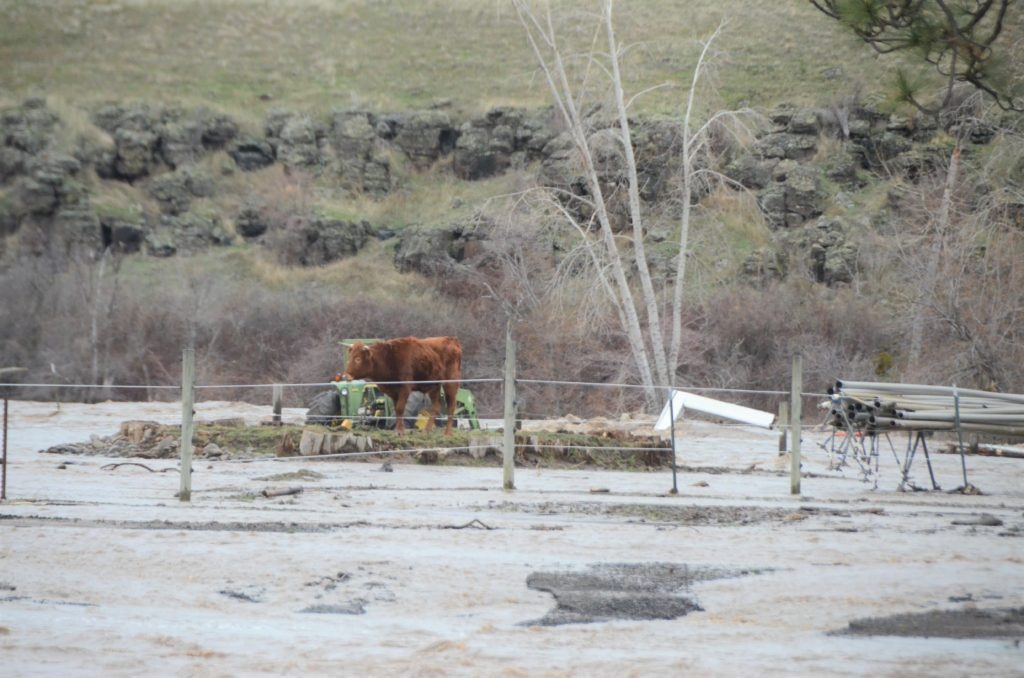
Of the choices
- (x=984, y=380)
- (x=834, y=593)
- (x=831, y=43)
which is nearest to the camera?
(x=834, y=593)

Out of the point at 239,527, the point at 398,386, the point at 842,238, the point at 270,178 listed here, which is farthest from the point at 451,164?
the point at 239,527

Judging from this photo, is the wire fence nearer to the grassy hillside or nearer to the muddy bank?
the muddy bank

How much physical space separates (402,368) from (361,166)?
117 feet

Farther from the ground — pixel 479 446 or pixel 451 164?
A: pixel 451 164

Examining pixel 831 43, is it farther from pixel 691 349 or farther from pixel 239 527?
pixel 239 527

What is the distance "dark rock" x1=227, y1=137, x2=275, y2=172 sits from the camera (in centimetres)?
5678

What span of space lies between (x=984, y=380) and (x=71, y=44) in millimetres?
52141

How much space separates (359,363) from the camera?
2164 cm

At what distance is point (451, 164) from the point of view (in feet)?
186

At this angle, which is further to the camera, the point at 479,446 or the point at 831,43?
the point at 831,43

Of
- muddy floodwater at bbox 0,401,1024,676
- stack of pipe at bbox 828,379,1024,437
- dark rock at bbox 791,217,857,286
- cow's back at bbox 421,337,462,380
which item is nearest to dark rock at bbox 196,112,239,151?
dark rock at bbox 791,217,857,286

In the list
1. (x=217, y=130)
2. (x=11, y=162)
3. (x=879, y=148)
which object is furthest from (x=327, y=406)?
(x=217, y=130)

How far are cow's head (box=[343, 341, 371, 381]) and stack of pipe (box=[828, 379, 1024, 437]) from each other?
8.88m

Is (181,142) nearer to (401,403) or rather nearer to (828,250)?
(828,250)
